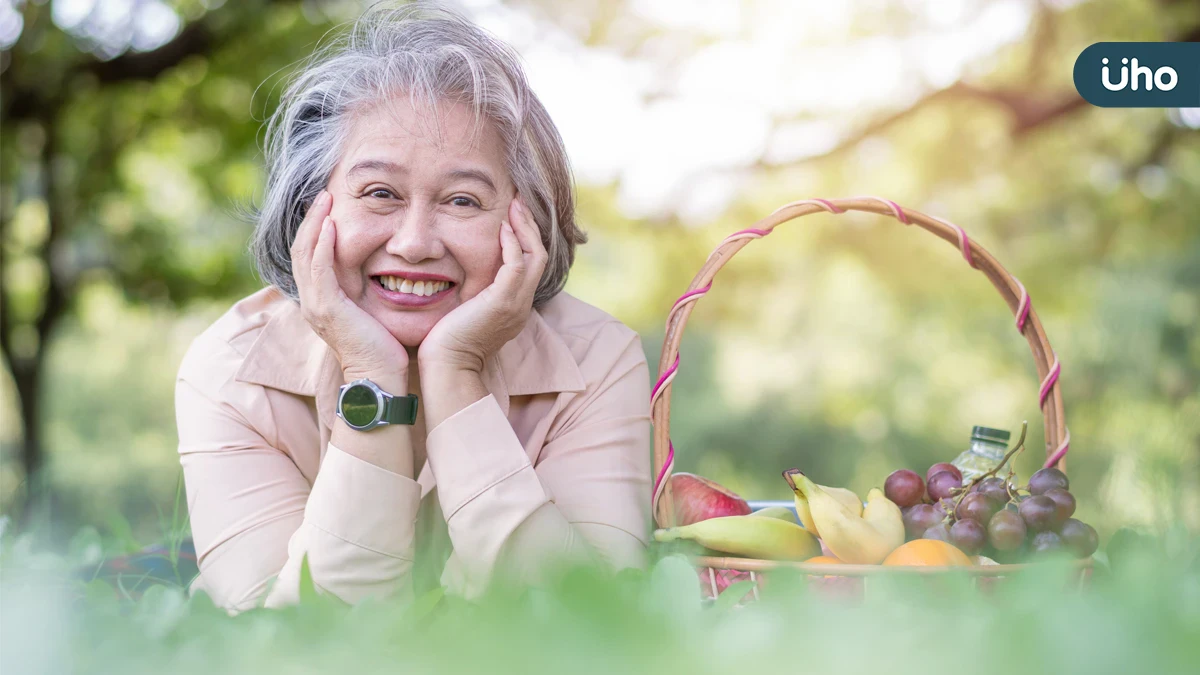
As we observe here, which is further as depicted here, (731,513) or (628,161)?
(628,161)

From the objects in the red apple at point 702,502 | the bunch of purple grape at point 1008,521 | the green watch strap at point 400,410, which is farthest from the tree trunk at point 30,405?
the bunch of purple grape at point 1008,521

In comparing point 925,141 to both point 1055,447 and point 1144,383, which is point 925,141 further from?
point 1055,447

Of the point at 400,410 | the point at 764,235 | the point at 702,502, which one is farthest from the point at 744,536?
the point at 400,410

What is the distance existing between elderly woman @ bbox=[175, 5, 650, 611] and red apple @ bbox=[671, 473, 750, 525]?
0.35 ft

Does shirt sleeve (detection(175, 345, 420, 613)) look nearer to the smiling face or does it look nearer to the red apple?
the smiling face

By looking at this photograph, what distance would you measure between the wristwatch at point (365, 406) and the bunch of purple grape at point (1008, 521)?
1.14 meters

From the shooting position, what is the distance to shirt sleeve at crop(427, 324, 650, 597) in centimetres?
198

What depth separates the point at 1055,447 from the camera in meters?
2.27

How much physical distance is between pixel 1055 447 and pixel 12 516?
9.39ft

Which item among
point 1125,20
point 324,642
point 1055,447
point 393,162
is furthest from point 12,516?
point 1125,20

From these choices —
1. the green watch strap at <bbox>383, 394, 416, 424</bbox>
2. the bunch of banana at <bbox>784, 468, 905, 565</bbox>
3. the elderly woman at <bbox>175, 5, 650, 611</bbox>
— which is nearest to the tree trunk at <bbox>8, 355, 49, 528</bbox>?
the elderly woman at <bbox>175, 5, 650, 611</bbox>

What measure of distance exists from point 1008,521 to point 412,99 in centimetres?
153

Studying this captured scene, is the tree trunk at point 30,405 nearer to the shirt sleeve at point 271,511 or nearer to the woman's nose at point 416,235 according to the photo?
the shirt sleeve at point 271,511

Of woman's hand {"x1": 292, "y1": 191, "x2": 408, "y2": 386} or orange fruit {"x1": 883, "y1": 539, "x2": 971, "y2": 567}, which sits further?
woman's hand {"x1": 292, "y1": 191, "x2": 408, "y2": 386}
